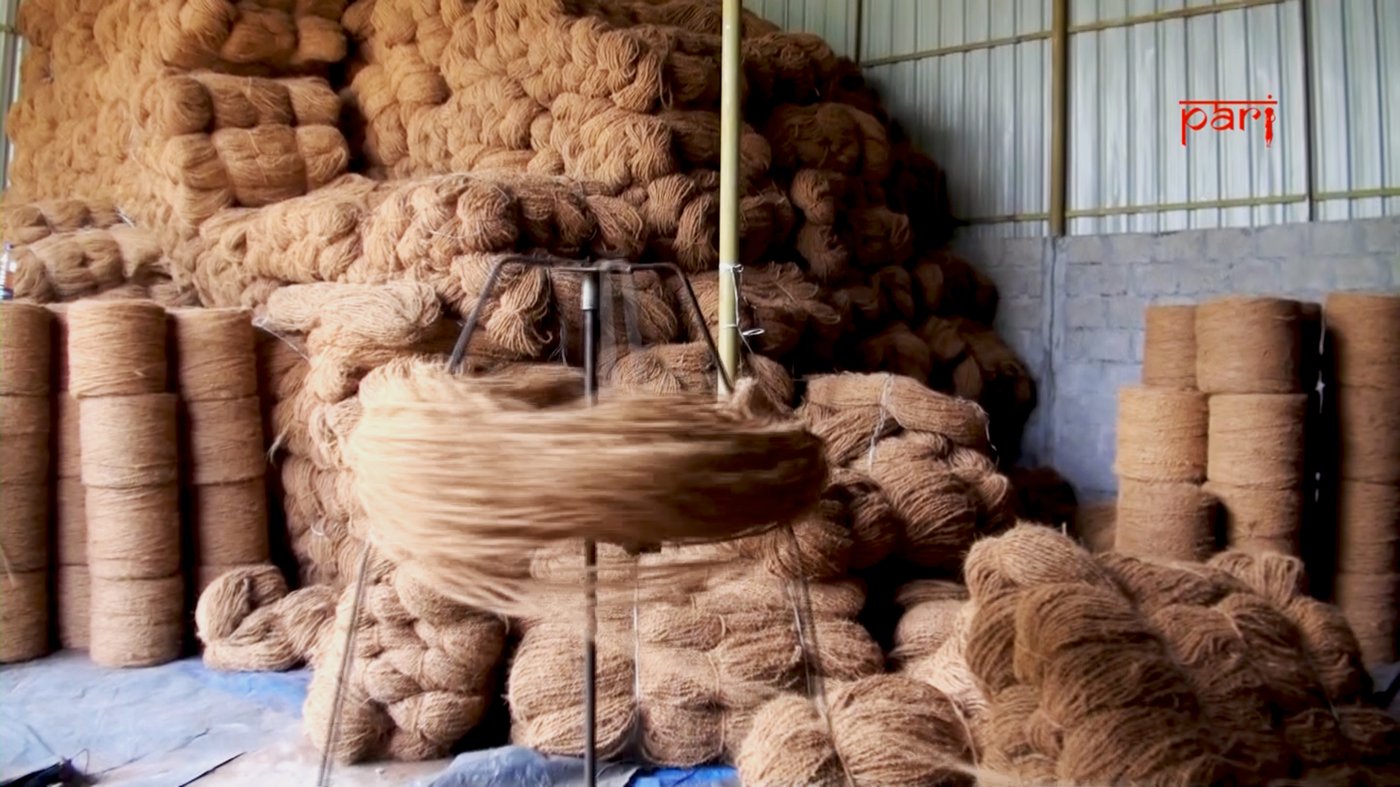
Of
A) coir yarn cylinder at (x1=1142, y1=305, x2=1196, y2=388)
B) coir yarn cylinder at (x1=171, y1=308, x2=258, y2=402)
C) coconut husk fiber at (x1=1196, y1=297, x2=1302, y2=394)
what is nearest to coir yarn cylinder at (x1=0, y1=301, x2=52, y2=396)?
coir yarn cylinder at (x1=171, y1=308, x2=258, y2=402)

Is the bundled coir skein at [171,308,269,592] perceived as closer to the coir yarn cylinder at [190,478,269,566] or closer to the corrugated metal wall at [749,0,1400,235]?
the coir yarn cylinder at [190,478,269,566]

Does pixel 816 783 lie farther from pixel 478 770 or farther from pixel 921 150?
pixel 921 150

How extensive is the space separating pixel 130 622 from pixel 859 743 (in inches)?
140

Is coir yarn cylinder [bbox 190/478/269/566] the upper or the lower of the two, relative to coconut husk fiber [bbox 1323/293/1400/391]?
lower

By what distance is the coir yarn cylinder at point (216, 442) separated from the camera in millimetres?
5012

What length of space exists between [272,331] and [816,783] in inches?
146

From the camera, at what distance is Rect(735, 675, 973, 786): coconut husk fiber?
296 centimetres

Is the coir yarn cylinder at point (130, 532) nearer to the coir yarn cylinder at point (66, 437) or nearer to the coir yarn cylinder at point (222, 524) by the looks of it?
the coir yarn cylinder at point (222, 524)

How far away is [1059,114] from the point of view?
779cm

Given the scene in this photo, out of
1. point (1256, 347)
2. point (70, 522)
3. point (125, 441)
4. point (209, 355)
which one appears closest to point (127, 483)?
point (125, 441)

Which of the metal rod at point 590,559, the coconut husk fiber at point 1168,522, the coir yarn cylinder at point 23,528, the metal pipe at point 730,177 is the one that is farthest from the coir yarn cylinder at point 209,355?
the coconut husk fiber at point 1168,522

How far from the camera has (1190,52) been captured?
7.35 metres

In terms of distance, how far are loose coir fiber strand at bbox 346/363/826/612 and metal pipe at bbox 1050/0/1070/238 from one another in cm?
666

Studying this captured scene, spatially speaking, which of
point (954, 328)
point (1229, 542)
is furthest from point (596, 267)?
point (954, 328)
